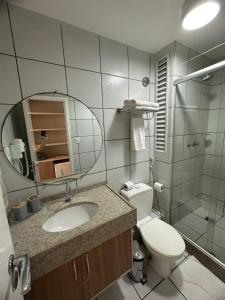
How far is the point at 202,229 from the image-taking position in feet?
5.75

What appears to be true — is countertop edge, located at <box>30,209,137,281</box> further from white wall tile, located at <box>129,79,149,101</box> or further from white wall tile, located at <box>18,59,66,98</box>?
white wall tile, located at <box>129,79,149,101</box>

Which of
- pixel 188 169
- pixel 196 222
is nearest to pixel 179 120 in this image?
pixel 188 169

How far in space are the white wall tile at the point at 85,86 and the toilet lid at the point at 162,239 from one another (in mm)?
1320

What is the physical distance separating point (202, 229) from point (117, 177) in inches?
51.8

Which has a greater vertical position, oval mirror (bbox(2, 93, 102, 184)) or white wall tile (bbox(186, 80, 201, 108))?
white wall tile (bbox(186, 80, 201, 108))

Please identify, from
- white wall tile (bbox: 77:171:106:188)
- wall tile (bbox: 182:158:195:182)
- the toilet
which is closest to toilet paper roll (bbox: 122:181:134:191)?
the toilet

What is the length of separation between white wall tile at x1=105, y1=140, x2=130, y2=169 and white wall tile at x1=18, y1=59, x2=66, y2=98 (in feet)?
2.24

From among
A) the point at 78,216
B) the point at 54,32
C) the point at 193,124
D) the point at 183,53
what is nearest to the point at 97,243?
the point at 78,216

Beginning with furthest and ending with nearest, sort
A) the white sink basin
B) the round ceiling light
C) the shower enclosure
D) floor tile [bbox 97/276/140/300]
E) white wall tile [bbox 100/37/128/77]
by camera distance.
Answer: the shower enclosure
white wall tile [bbox 100/37/128/77]
floor tile [bbox 97/276/140/300]
the white sink basin
the round ceiling light

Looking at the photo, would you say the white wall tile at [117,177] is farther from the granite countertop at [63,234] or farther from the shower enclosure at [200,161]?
the shower enclosure at [200,161]

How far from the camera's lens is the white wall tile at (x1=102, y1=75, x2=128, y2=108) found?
135cm

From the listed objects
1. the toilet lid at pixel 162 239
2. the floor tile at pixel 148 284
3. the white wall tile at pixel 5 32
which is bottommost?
the floor tile at pixel 148 284

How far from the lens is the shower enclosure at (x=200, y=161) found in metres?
1.65

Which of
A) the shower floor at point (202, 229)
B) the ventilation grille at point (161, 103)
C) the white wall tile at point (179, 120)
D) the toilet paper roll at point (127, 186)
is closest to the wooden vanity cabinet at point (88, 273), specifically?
the toilet paper roll at point (127, 186)
